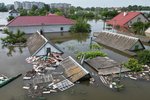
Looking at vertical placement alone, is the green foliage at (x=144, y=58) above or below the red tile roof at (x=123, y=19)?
below

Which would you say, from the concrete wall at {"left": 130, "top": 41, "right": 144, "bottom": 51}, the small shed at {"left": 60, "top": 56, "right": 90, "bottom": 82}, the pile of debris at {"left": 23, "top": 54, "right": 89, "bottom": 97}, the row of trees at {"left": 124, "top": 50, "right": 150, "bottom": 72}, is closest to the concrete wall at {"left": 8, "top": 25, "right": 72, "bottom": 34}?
the pile of debris at {"left": 23, "top": 54, "right": 89, "bottom": 97}

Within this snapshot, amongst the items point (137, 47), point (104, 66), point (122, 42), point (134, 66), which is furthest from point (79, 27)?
point (134, 66)

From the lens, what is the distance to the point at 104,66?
21766 mm

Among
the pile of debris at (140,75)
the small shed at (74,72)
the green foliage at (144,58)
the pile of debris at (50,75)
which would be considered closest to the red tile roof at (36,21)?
the pile of debris at (50,75)

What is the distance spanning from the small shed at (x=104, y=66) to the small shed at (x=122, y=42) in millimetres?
7140

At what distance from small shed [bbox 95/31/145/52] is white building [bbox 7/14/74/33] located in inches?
545

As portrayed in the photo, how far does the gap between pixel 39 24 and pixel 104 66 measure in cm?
2622

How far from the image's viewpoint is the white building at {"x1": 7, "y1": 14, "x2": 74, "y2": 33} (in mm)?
43366

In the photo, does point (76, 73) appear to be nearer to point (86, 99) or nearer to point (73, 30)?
point (86, 99)

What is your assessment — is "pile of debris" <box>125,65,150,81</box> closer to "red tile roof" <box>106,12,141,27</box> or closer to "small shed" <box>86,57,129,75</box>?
"small shed" <box>86,57,129,75</box>

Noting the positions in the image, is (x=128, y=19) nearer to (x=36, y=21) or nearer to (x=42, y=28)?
(x=42, y=28)

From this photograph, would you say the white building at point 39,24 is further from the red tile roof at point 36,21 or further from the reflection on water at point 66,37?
the reflection on water at point 66,37

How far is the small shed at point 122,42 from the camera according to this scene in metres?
29.2

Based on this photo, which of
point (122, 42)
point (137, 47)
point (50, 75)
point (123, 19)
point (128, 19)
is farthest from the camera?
point (123, 19)
